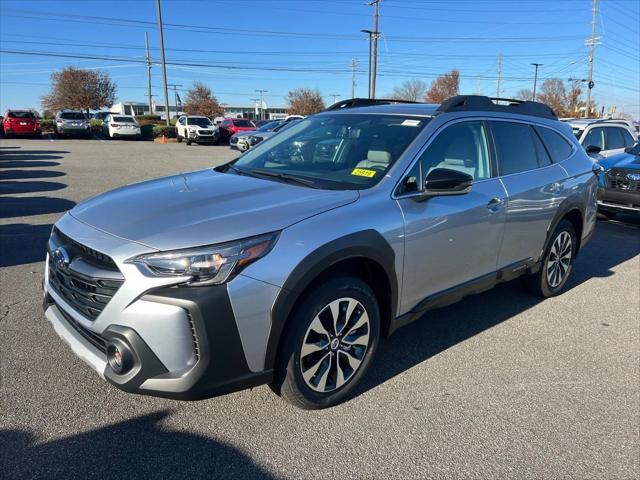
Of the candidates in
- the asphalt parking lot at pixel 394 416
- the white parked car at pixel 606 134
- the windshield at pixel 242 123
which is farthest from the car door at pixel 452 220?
the windshield at pixel 242 123

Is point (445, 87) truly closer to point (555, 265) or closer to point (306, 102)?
point (306, 102)

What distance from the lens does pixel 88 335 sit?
2.63 meters

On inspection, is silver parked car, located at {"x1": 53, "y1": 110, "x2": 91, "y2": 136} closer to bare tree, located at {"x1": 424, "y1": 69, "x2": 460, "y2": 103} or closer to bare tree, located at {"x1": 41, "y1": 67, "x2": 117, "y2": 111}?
Result: bare tree, located at {"x1": 41, "y1": 67, "x2": 117, "y2": 111}

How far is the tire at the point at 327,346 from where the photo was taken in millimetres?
2709

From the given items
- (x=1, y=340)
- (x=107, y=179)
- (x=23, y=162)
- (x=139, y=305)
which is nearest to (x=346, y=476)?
(x=139, y=305)

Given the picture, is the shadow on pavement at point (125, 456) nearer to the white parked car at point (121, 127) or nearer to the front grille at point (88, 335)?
the front grille at point (88, 335)

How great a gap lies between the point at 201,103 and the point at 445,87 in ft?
121

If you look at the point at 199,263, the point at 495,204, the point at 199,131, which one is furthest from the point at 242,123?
the point at 199,263

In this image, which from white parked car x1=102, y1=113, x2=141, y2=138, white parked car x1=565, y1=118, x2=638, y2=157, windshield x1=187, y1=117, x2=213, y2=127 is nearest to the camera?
white parked car x1=565, y1=118, x2=638, y2=157

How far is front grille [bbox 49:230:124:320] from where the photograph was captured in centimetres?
243

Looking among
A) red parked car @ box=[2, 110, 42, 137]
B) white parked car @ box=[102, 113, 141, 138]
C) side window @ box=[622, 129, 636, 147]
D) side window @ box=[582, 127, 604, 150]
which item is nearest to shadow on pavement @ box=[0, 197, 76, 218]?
side window @ box=[582, 127, 604, 150]

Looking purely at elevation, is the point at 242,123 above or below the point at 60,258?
above

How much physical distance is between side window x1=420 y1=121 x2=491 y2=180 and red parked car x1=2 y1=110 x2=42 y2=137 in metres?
33.0

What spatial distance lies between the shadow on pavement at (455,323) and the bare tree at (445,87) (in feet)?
206
